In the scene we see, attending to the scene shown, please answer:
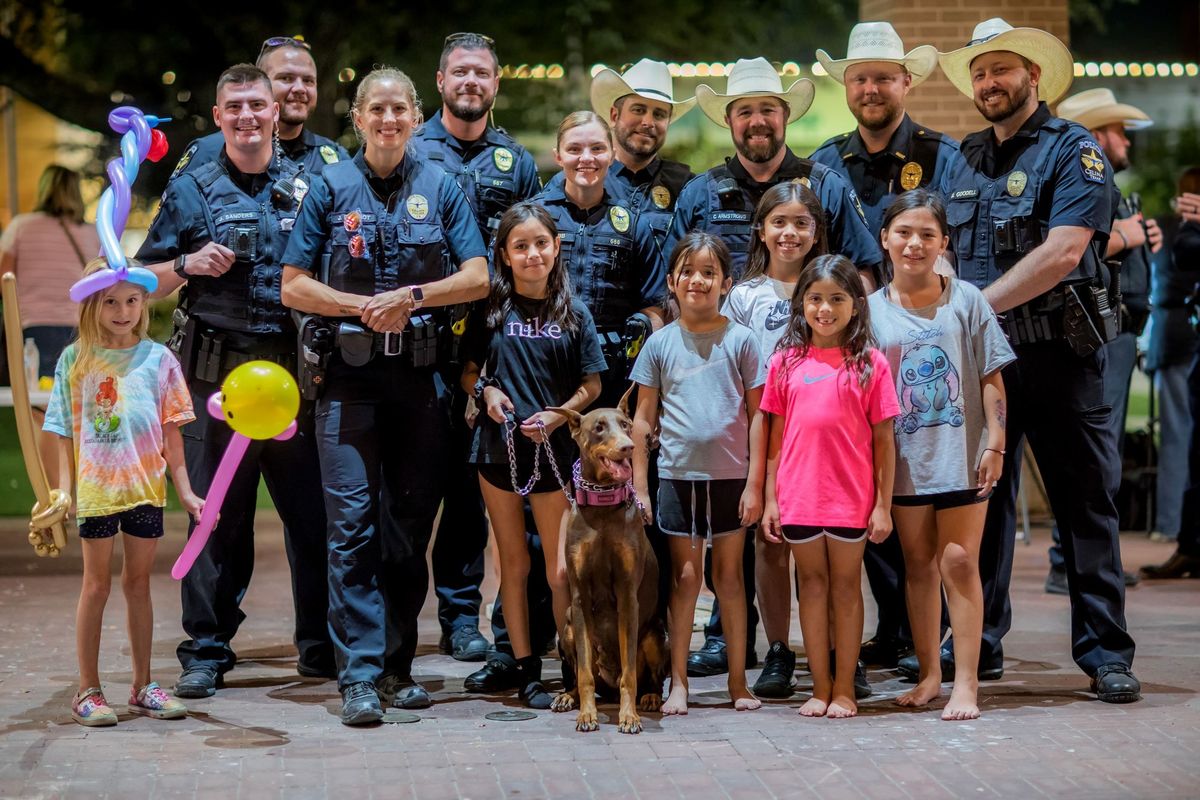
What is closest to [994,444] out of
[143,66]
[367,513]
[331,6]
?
[367,513]

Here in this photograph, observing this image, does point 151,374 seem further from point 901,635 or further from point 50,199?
point 50,199

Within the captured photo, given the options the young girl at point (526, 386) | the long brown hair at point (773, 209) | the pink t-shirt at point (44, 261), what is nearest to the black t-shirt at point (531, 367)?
the young girl at point (526, 386)

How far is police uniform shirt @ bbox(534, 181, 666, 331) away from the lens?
19.8 ft

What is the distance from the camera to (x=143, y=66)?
14203mm

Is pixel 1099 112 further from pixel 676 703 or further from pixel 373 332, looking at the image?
pixel 373 332

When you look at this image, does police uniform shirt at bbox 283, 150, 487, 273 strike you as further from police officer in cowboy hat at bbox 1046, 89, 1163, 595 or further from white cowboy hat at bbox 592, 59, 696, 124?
police officer in cowboy hat at bbox 1046, 89, 1163, 595

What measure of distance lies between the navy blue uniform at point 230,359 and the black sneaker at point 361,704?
858 millimetres

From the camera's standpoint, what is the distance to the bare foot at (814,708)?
5.38 metres

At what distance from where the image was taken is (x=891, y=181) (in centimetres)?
642

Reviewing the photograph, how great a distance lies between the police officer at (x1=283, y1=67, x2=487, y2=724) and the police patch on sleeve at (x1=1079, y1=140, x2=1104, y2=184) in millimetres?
2355

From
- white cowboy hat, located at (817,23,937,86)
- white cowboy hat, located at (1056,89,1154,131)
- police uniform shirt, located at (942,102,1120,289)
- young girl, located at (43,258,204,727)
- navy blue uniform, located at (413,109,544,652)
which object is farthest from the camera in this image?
white cowboy hat, located at (1056,89,1154,131)

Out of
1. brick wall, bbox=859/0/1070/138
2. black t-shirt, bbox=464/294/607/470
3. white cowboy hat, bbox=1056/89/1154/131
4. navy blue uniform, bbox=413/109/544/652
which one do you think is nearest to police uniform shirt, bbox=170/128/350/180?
navy blue uniform, bbox=413/109/544/652

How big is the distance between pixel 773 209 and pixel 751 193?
19.2 inches

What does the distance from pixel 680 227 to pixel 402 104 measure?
1.41 metres
